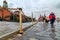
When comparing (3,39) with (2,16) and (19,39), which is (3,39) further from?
(2,16)

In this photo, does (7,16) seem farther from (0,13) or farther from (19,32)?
(19,32)

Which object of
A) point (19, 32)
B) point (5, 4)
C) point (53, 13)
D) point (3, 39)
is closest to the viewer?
point (3, 39)

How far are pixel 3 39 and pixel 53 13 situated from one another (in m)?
18.2

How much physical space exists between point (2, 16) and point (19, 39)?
53.6 metres

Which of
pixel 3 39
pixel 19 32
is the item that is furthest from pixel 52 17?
pixel 3 39

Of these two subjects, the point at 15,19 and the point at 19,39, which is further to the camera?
the point at 15,19

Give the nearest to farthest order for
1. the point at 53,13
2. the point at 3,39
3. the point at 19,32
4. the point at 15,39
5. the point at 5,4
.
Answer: the point at 3,39 → the point at 15,39 → the point at 19,32 → the point at 53,13 → the point at 5,4

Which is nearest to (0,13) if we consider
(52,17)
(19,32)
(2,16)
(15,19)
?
(2,16)

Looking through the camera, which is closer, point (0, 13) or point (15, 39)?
point (15, 39)

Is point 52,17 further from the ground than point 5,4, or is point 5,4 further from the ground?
point 5,4

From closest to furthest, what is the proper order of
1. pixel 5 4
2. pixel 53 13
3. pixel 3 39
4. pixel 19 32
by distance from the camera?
1. pixel 3 39
2. pixel 19 32
3. pixel 53 13
4. pixel 5 4

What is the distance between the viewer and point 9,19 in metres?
63.7

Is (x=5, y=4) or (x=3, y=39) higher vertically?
(x=5, y=4)

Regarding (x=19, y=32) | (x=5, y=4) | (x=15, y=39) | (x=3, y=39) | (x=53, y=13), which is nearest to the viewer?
(x=3, y=39)
